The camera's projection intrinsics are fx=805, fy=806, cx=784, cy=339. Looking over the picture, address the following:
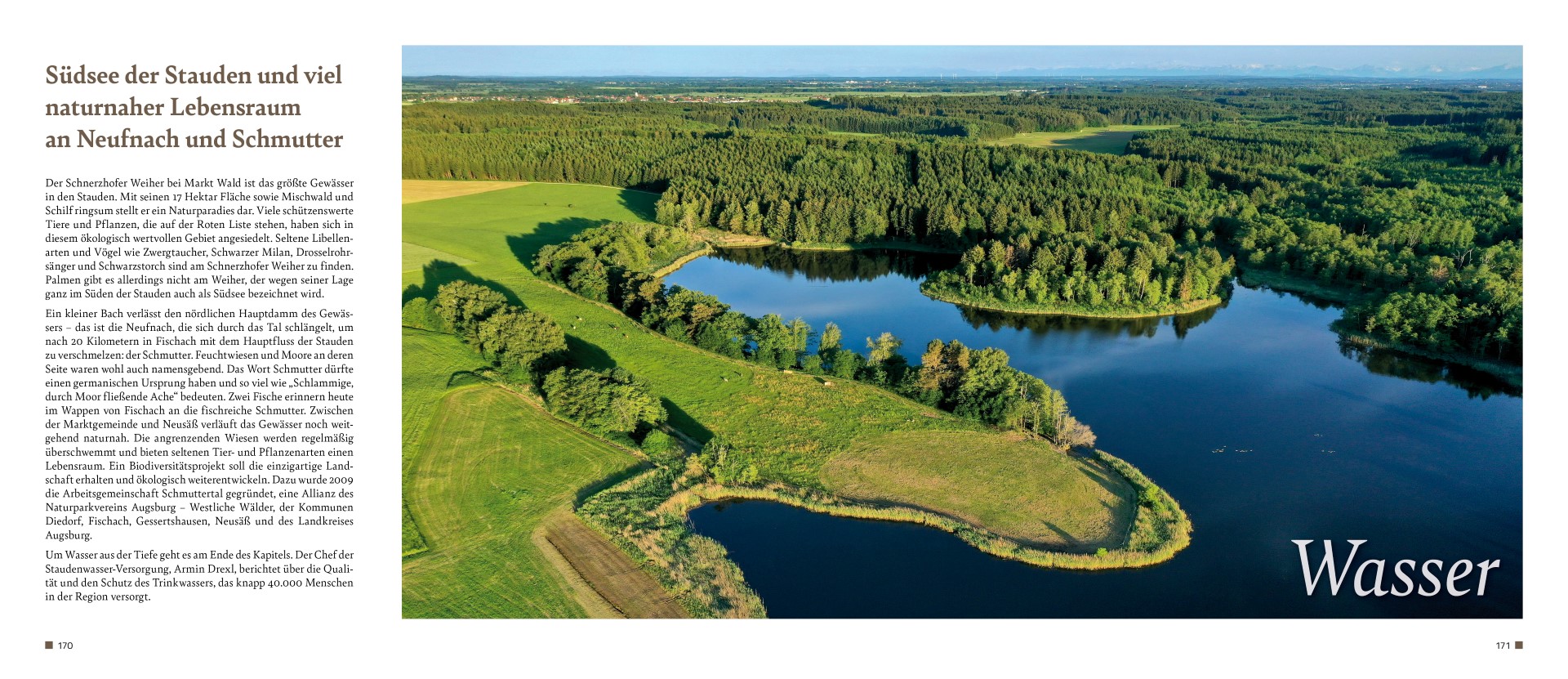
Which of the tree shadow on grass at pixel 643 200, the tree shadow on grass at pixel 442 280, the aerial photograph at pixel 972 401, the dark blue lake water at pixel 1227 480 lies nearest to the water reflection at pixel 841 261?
the aerial photograph at pixel 972 401

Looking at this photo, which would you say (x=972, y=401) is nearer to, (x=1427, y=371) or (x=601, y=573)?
(x=601, y=573)

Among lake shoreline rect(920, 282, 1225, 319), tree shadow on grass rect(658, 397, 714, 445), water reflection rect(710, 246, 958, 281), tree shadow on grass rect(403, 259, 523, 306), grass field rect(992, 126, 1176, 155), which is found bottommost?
tree shadow on grass rect(658, 397, 714, 445)

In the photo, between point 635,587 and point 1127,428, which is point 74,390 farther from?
point 1127,428

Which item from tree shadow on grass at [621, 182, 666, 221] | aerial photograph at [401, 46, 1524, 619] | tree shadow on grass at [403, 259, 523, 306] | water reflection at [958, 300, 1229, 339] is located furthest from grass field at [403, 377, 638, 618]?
tree shadow on grass at [621, 182, 666, 221]

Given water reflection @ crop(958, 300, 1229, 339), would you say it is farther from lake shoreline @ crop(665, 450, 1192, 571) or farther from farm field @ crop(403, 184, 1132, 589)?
lake shoreline @ crop(665, 450, 1192, 571)

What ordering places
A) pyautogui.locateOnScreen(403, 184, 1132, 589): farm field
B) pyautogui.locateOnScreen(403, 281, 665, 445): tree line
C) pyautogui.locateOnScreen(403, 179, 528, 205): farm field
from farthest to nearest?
pyautogui.locateOnScreen(403, 179, 528, 205): farm field → pyautogui.locateOnScreen(403, 281, 665, 445): tree line → pyautogui.locateOnScreen(403, 184, 1132, 589): farm field

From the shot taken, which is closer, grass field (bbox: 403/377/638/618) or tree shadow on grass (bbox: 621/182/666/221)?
grass field (bbox: 403/377/638/618)

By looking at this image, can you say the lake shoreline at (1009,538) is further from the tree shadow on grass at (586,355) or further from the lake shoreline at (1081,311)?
the lake shoreline at (1081,311)
